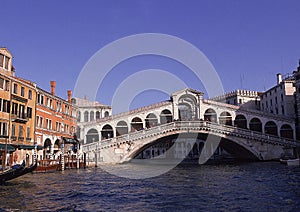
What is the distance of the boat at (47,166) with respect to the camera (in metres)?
22.3

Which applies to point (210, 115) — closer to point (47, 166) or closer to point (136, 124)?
point (136, 124)

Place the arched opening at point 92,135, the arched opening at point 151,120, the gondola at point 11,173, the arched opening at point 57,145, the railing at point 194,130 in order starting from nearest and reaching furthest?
the gondola at point 11,173
the railing at point 194,130
the arched opening at point 57,145
the arched opening at point 92,135
the arched opening at point 151,120

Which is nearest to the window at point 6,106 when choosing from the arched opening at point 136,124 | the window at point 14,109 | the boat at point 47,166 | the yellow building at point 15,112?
the yellow building at point 15,112

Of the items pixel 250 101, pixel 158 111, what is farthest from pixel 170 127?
pixel 250 101

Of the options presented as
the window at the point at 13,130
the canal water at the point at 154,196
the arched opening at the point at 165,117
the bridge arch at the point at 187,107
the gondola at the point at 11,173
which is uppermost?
the bridge arch at the point at 187,107

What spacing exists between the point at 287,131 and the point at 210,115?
8.94 metres

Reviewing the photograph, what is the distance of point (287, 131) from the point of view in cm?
3534

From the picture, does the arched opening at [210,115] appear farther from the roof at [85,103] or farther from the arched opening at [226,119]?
the roof at [85,103]

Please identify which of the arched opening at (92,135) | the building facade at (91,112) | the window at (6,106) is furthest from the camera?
the building facade at (91,112)

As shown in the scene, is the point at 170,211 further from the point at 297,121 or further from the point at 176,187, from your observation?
the point at 297,121

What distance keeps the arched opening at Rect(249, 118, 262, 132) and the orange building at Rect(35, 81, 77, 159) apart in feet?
68.9

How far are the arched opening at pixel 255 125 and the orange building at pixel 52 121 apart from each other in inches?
826

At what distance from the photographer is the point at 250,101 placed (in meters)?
48.8

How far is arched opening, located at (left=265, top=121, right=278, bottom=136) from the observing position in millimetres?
35750
